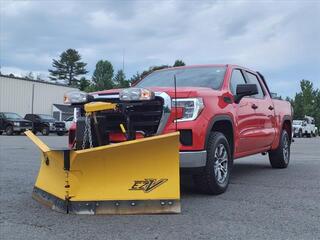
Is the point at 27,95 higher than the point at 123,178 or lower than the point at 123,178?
higher

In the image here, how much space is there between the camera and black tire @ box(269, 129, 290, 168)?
9703 mm

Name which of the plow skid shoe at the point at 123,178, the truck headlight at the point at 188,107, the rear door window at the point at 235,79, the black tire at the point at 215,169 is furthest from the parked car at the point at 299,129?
the plow skid shoe at the point at 123,178

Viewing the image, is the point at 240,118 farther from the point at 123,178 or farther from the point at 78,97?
the point at 123,178

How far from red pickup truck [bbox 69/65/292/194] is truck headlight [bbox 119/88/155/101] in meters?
0.01

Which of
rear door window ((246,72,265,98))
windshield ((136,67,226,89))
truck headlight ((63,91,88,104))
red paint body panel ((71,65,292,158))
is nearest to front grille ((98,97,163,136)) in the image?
red paint body panel ((71,65,292,158))

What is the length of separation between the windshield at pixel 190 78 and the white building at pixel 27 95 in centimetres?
4043

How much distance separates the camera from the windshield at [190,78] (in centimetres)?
717

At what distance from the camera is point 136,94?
561 cm

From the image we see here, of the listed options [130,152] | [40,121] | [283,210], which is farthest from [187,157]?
[40,121]

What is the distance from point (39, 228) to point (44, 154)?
1231mm

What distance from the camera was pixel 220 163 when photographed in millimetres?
6508

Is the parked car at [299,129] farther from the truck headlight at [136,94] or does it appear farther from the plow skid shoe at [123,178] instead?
the plow skid shoe at [123,178]

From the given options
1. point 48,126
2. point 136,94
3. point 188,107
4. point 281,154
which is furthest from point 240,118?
point 48,126

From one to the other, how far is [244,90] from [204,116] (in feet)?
3.99
